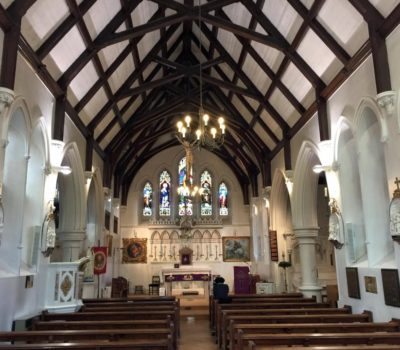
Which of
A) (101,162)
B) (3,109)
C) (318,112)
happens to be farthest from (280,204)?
(3,109)

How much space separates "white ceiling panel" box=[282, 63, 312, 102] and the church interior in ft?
0.12

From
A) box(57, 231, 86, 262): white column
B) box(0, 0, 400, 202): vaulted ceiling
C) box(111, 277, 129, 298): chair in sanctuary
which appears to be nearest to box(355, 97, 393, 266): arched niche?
box(0, 0, 400, 202): vaulted ceiling

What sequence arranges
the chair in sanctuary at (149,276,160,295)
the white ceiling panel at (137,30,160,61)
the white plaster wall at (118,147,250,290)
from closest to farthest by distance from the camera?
the white ceiling panel at (137,30,160,61), the chair in sanctuary at (149,276,160,295), the white plaster wall at (118,147,250,290)

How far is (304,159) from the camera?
34.3ft

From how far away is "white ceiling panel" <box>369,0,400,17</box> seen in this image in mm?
5992

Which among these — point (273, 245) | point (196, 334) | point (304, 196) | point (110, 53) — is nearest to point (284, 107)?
point (304, 196)

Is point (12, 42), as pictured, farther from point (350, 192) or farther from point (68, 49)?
point (350, 192)

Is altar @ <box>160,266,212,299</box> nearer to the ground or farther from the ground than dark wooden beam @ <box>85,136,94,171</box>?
nearer to the ground

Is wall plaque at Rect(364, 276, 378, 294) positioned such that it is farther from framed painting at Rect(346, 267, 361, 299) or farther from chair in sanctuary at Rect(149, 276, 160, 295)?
chair in sanctuary at Rect(149, 276, 160, 295)

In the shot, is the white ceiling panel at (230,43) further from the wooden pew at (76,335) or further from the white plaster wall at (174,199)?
the white plaster wall at (174,199)

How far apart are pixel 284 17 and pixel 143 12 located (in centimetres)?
346

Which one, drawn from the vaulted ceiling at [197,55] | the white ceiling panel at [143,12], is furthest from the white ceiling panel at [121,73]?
the white ceiling panel at [143,12]

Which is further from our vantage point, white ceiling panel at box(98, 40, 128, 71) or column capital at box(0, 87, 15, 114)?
white ceiling panel at box(98, 40, 128, 71)

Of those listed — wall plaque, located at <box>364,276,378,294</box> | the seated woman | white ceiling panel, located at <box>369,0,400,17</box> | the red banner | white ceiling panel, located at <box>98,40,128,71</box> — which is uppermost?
white ceiling panel, located at <box>98,40,128,71</box>
